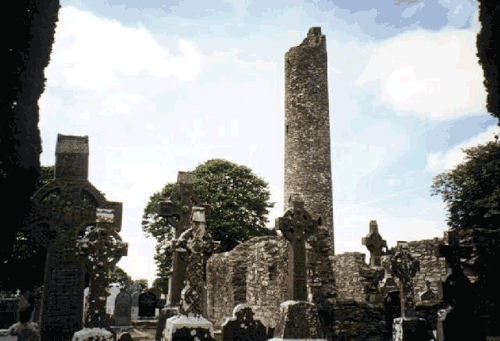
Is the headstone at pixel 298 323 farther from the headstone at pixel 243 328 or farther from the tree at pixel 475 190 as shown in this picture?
the tree at pixel 475 190

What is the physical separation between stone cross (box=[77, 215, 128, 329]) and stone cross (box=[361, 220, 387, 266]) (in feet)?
23.6

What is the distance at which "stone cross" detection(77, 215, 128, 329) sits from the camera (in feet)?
21.6

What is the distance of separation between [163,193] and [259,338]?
23.2 m

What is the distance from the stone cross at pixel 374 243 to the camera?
1209 centimetres

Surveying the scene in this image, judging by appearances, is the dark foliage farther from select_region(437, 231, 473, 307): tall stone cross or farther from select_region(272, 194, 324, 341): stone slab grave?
select_region(272, 194, 324, 341): stone slab grave

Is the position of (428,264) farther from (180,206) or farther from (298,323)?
(298,323)

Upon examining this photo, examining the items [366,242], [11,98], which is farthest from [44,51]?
[366,242]

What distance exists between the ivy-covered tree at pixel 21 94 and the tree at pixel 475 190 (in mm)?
17897

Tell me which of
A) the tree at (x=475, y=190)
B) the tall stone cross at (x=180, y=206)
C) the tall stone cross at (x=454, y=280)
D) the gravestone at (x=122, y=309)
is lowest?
the gravestone at (x=122, y=309)

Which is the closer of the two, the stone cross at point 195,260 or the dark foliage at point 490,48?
the dark foliage at point 490,48

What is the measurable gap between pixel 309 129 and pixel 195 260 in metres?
16.4

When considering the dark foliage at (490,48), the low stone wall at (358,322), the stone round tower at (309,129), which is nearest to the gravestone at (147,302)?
the low stone wall at (358,322)

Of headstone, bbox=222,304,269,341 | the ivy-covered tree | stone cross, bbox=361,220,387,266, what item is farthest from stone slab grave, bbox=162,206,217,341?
stone cross, bbox=361,220,387,266

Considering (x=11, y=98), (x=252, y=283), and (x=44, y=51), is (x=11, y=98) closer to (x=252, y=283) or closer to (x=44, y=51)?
(x=44, y=51)
